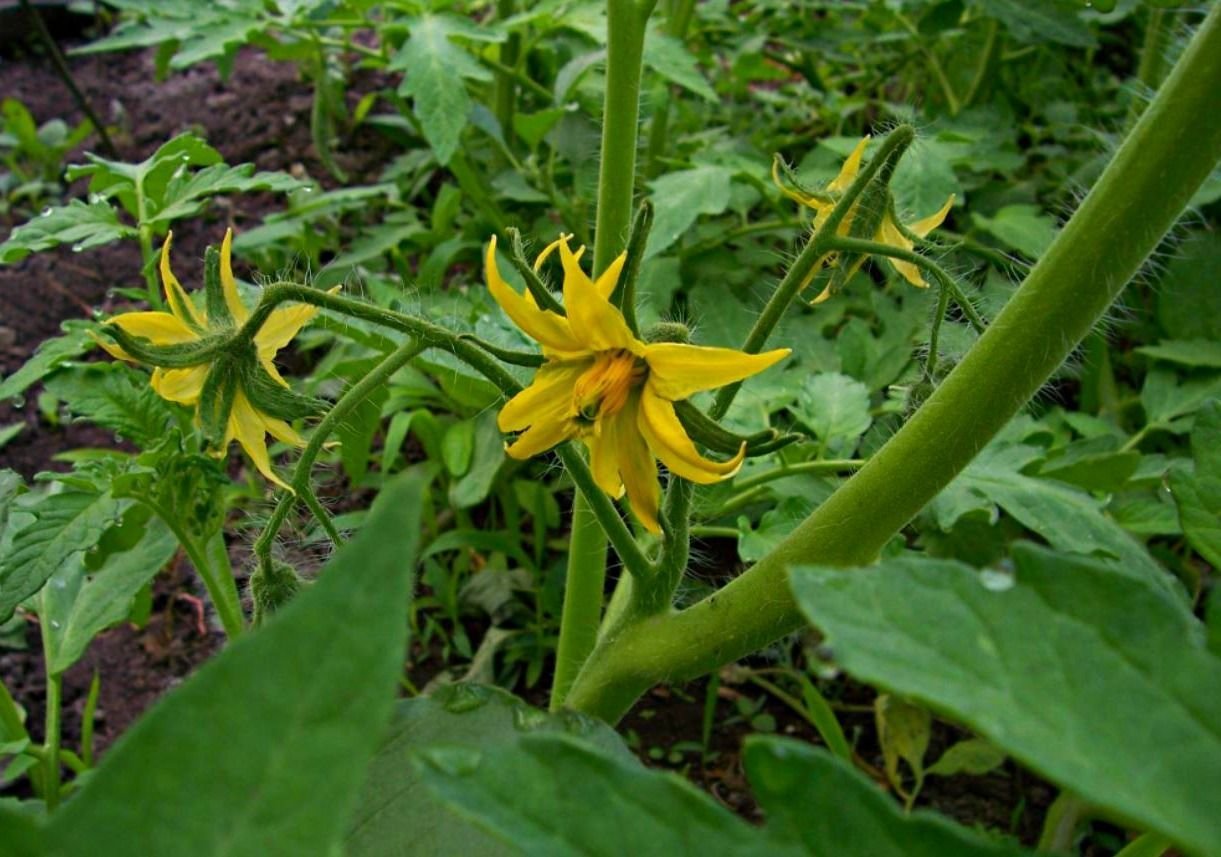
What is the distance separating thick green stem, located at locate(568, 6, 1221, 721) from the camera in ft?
2.31

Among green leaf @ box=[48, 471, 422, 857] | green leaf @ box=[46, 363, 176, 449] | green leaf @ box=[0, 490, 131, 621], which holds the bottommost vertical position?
green leaf @ box=[0, 490, 131, 621]

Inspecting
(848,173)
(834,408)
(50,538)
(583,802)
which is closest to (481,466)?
(834,408)

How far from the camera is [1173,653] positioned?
453 mm

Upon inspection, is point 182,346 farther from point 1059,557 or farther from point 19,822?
point 1059,557

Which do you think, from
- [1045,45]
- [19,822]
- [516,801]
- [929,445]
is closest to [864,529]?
[929,445]

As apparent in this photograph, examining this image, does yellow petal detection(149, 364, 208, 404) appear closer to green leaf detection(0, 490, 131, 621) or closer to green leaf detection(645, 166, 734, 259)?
green leaf detection(0, 490, 131, 621)

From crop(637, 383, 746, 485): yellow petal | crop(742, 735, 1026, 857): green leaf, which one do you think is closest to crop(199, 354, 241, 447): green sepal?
crop(637, 383, 746, 485): yellow petal

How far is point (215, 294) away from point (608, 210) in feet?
1.44

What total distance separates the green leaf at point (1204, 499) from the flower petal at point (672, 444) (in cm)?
32

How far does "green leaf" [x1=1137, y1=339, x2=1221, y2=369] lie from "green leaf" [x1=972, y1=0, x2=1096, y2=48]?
0.61 m

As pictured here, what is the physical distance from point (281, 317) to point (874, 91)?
2452mm

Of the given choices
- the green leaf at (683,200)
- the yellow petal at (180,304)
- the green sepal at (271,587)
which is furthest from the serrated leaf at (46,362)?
the green leaf at (683,200)

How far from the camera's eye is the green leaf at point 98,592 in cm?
119

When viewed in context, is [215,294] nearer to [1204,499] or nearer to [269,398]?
[269,398]
